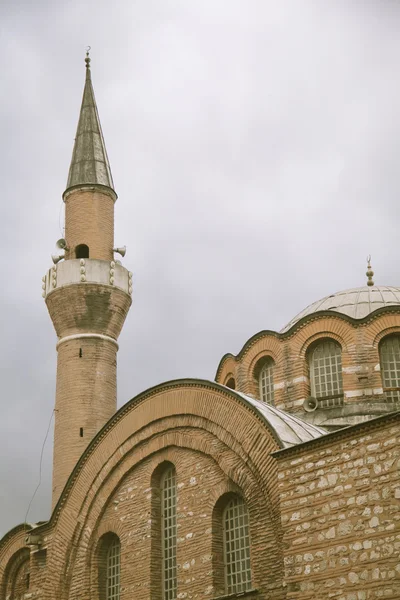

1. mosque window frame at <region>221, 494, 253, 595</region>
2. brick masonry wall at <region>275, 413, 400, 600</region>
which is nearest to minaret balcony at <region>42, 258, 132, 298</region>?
mosque window frame at <region>221, 494, 253, 595</region>

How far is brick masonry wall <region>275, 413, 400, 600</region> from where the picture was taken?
34.0ft

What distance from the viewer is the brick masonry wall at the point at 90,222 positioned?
22.7m

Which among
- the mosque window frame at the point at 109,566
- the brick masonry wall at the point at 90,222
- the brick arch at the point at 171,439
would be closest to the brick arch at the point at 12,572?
the brick arch at the point at 171,439

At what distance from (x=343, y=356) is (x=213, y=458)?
547 centimetres

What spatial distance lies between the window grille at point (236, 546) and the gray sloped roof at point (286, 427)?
4.35 feet

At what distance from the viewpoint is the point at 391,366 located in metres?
19.0

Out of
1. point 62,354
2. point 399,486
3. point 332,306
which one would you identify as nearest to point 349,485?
point 399,486

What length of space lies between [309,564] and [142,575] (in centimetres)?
453

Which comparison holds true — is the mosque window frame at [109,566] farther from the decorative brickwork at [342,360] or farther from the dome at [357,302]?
the dome at [357,302]

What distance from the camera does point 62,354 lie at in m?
21.5

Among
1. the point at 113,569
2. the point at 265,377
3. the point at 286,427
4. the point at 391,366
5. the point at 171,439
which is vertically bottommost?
the point at 113,569

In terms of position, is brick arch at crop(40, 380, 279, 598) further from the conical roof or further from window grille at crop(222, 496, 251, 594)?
the conical roof

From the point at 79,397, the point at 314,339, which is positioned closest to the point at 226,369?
the point at 314,339

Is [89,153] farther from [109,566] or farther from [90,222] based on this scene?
[109,566]
